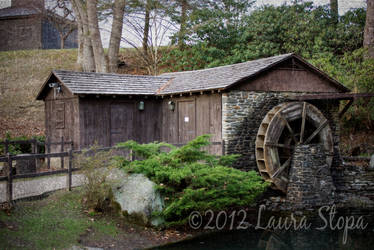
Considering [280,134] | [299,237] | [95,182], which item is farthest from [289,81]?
[95,182]

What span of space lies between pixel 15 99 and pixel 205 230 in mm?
18092

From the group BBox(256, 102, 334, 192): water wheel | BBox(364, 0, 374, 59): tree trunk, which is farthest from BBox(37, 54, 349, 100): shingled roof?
BBox(364, 0, 374, 59): tree trunk

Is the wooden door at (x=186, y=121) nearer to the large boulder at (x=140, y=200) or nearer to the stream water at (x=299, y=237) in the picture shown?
the stream water at (x=299, y=237)

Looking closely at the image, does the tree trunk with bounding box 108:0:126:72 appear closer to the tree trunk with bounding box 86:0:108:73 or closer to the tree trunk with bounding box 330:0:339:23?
the tree trunk with bounding box 86:0:108:73

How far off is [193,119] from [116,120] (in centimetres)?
270

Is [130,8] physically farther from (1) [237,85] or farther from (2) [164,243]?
(2) [164,243]

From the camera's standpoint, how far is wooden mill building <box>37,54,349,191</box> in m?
11.9

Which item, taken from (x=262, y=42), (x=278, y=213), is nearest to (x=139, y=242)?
(x=278, y=213)

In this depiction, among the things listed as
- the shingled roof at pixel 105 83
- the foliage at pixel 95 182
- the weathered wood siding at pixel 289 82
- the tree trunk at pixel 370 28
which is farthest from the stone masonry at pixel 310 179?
the tree trunk at pixel 370 28

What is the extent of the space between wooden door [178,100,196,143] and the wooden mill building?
0.03 ft

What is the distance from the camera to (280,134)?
1213 cm

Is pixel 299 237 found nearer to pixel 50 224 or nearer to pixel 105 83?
pixel 50 224

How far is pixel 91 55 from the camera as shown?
1994 cm

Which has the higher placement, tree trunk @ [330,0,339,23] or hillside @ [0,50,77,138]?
tree trunk @ [330,0,339,23]
